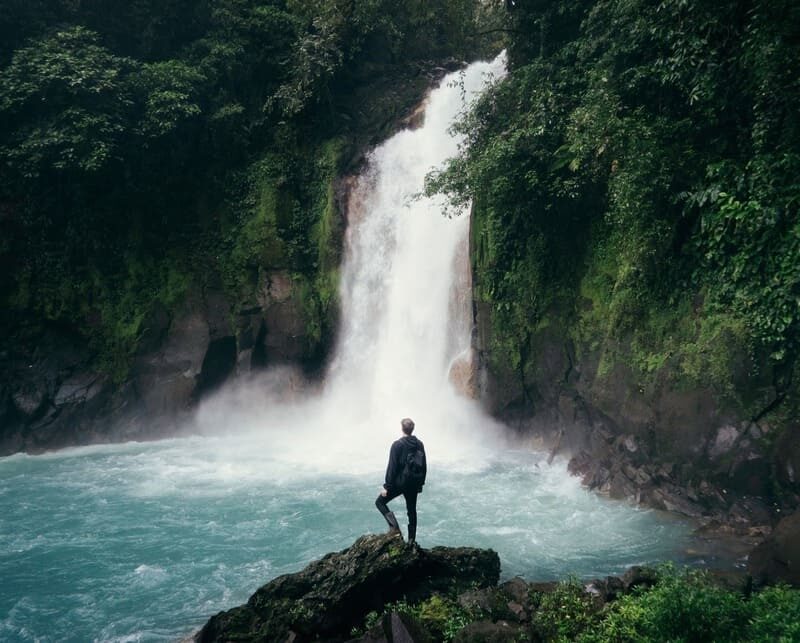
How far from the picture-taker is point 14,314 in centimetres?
1570

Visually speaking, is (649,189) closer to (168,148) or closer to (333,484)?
(333,484)

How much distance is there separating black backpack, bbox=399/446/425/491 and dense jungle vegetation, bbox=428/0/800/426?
5.12 m

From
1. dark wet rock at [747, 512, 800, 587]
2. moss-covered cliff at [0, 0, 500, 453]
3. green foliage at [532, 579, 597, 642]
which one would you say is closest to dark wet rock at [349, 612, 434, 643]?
green foliage at [532, 579, 597, 642]

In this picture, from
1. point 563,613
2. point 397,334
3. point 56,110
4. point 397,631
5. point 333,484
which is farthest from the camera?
point 397,334

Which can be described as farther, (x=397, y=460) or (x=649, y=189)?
(x=649, y=189)

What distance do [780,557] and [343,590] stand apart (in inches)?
200

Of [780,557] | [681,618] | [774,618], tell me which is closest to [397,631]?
[681,618]

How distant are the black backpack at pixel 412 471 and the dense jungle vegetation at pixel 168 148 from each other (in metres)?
10.7

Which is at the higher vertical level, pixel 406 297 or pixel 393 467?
pixel 406 297

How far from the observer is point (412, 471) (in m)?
6.90

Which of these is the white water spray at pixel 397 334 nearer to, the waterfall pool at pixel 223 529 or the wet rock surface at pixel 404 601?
the waterfall pool at pixel 223 529

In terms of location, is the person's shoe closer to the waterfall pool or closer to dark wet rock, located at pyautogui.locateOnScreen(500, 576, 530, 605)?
dark wet rock, located at pyautogui.locateOnScreen(500, 576, 530, 605)

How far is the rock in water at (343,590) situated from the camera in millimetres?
5992

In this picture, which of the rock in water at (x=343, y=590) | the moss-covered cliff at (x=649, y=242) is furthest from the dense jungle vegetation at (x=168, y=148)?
the rock in water at (x=343, y=590)
